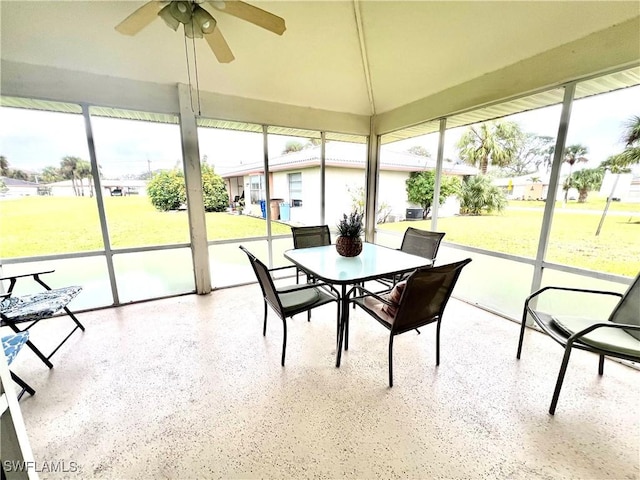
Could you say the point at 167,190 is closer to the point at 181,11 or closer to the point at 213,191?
the point at 213,191

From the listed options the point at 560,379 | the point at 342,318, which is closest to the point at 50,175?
the point at 342,318

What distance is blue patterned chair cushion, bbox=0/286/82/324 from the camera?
1.96 meters

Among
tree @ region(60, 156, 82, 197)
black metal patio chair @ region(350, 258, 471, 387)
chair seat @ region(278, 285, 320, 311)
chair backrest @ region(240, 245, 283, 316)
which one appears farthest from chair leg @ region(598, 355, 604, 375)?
tree @ region(60, 156, 82, 197)

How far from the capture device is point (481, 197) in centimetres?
312

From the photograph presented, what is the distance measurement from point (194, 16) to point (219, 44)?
0.29 meters

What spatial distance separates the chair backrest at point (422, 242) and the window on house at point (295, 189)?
8.66ft

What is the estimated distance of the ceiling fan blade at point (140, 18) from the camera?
1565mm

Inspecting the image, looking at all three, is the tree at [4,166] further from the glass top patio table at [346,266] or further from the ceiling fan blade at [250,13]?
the glass top patio table at [346,266]

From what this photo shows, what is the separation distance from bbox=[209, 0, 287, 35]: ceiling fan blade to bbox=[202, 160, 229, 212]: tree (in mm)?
1949

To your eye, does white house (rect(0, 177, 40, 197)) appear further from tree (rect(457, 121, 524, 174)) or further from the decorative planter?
tree (rect(457, 121, 524, 174))

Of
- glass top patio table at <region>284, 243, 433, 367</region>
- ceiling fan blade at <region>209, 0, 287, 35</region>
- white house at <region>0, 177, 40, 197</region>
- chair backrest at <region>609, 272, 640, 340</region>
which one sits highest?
ceiling fan blade at <region>209, 0, 287, 35</region>

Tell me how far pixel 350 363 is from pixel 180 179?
9.76 feet

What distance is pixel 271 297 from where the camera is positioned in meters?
2.14

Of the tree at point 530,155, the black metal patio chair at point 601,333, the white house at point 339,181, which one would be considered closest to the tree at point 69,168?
the white house at point 339,181
